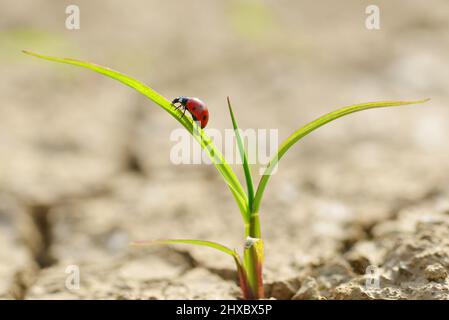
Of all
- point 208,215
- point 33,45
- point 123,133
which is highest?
point 33,45

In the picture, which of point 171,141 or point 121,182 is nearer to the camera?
point 121,182

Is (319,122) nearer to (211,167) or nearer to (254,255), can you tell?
(254,255)

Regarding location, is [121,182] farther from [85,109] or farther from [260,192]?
[260,192]

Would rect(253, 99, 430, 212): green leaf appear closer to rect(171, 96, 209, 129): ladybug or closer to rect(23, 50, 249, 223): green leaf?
rect(23, 50, 249, 223): green leaf

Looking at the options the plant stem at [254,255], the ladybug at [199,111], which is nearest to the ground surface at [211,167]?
the plant stem at [254,255]

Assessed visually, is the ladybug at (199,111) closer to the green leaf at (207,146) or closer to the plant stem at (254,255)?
the green leaf at (207,146)

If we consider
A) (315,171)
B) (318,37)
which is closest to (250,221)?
(315,171)

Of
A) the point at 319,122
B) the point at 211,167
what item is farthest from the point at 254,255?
the point at 211,167
